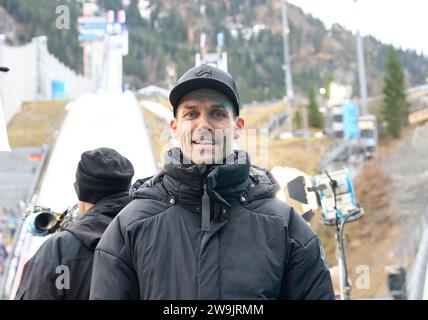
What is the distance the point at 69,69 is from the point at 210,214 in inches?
715

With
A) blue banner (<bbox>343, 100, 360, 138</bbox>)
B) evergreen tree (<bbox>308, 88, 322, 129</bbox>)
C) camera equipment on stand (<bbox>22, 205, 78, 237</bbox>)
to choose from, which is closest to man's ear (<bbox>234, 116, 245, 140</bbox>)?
camera equipment on stand (<bbox>22, 205, 78, 237</bbox>)

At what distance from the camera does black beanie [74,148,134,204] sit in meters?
1.91

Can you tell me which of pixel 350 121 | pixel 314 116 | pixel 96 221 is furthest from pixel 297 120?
pixel 96 221

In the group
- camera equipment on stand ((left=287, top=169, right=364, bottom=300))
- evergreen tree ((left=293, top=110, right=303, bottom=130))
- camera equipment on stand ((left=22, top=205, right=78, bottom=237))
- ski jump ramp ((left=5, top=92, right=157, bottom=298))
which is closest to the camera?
camera equipment on stand ((left=22, top=205, right=78, bottom=237))

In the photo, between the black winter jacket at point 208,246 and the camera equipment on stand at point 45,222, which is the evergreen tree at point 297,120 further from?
the black winter jacket at point 208,246

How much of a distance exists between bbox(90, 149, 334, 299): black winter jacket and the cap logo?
0.79ft

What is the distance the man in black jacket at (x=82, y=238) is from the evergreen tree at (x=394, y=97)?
62.0 ft

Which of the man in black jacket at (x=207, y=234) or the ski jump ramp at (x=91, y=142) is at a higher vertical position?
the ski jump ramp at (x=91, y=142)

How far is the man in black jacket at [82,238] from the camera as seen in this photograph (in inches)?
65.5

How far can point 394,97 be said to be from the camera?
2103 centimetres

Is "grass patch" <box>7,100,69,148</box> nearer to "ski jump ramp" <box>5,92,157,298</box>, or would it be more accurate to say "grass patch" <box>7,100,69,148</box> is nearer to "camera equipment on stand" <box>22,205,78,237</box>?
"ski jump ramp" <box>5,92,157,298</box>

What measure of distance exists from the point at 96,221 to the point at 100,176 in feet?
0.59

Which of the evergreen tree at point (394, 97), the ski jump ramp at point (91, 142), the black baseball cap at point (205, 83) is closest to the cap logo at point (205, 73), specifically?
the black baseball cap at point (205, 83)
